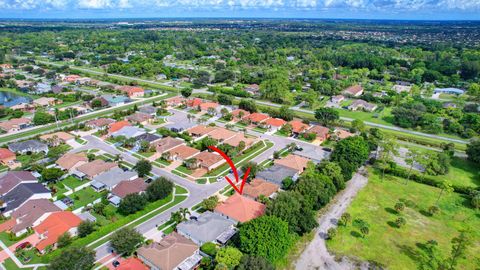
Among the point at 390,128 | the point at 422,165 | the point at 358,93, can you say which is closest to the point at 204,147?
the point at 422,165

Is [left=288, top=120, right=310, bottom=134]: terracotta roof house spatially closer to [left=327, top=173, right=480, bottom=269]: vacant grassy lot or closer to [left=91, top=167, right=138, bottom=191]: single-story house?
[left=327, top=173, right=480, bottom=269]: vacant grassy lot

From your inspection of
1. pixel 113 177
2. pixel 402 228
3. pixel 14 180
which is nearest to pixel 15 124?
pixel 14 180

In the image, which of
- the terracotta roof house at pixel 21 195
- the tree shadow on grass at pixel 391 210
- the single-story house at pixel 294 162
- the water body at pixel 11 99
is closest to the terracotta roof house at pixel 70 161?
the terracotta roof house at pixel 21 195

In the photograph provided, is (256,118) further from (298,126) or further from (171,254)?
(171,254)

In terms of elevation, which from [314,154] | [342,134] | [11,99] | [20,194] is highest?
[20,194]

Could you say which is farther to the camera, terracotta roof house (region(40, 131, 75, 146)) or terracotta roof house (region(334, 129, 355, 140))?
terracotta roof house (region(334, 129, 355, 140))

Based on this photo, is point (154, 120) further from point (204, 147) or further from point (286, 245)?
point (286, 245)

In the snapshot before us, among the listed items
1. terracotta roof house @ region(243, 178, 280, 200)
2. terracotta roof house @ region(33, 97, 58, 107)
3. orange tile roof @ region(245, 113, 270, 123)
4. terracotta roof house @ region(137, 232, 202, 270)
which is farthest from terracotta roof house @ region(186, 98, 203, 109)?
terracotta roof house @ region(137, 232, 202, 270)
